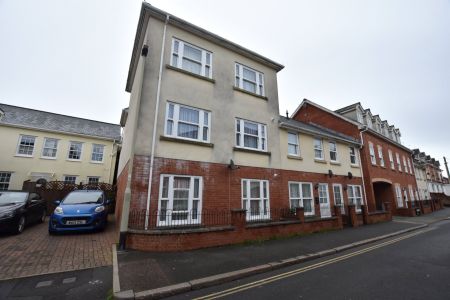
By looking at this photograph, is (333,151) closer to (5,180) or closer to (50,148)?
(50,148)

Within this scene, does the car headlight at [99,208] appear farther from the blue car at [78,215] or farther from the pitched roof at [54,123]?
the pitched roof at [54,123]

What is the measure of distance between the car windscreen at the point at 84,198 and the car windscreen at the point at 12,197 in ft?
5.99

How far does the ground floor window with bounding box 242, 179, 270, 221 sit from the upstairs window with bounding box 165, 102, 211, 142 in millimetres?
3185

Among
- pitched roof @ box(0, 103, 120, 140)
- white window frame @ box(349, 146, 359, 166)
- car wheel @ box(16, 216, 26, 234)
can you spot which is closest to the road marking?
car wheel @ box(16, 216, 26, 234)

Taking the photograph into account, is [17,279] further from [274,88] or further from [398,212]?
[398,212]

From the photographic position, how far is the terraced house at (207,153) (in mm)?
8117

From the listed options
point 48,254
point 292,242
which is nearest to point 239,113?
point 292,242

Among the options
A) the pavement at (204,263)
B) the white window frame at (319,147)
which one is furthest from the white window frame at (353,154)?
the pavement at (204,263)

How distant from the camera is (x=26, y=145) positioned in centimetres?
1922

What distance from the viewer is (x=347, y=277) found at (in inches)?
207

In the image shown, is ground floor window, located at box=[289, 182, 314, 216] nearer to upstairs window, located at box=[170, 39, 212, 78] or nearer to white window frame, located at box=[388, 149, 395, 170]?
upstairs window, located at box=[170, 39, 212, 78]

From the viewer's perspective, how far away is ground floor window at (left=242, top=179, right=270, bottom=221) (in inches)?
412

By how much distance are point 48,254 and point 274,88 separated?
1290 cm

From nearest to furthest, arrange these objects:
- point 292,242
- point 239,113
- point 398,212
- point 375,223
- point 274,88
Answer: point 292,242 < point 239,113 < point 274,88 < point 375,223 < point 398,212
